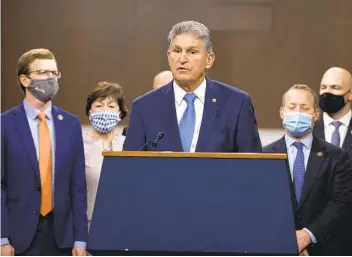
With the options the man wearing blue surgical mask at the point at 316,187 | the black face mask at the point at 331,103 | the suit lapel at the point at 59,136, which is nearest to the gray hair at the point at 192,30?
the suit lapel at the point at 59,136

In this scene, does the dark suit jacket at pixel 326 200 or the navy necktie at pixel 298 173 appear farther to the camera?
the navy necktie at pixel 298 173

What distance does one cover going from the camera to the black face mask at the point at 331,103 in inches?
181

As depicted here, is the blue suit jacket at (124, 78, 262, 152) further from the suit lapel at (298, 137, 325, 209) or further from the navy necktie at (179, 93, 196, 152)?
the suit lapel at (298, 137, 325, 209)

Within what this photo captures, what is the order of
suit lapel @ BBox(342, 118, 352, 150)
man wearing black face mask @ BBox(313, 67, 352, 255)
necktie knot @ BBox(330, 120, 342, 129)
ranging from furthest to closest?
necktie knot @ BBox(330, 120, 342, 129)
man wearing black face mask @ BBox(313, 67, 352, 255)
suit lapel @ BBox(342, 118, 352, 150)

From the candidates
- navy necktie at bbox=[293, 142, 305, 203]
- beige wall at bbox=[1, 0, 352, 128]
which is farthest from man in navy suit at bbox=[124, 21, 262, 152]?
beige wall at bbox=[1, 0, 352, 128]

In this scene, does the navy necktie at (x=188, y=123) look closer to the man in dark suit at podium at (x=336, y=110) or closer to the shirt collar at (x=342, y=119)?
the man in dark suit at podium at (x=336, y=110)

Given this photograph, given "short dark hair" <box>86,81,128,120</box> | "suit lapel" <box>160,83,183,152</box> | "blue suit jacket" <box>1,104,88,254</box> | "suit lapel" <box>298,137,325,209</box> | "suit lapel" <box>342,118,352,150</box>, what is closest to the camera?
"suit lapel" <box>160,83,183,152</box>

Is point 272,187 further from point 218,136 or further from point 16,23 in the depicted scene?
point 16,23

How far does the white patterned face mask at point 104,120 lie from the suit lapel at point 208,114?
106 cm

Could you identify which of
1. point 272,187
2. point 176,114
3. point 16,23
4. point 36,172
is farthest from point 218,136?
point 16,23

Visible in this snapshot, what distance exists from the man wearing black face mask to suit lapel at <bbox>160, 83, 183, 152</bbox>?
1679 millimetres

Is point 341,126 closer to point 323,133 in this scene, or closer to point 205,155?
point 323,133

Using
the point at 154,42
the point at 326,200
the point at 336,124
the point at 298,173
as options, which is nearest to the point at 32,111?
the point at 298,173

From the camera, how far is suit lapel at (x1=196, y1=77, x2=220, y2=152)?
111 inches
